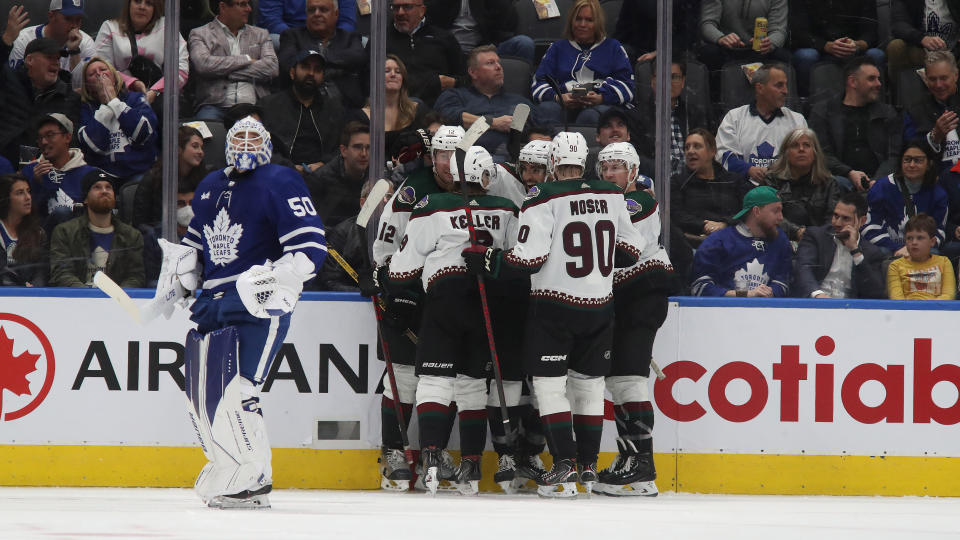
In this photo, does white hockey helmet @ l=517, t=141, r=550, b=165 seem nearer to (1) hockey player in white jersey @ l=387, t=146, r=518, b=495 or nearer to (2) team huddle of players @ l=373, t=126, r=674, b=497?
(2) team huddle of players @ l=373, t=126, r=674, b=497

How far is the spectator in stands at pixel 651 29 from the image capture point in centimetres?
594

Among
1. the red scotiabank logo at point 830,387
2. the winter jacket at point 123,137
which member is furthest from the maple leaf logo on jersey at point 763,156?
the winter jacket at point 123,137

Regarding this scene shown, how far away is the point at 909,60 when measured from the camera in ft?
20.4

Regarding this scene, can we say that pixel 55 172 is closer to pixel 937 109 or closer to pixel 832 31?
pixel 832 31

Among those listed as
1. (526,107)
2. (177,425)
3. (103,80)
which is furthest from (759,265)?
(103,80)

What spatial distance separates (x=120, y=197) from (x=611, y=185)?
7.11 ft

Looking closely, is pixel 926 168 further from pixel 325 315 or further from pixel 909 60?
pixel 325 315

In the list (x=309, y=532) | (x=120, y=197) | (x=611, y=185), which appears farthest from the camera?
(x=120, y=197)

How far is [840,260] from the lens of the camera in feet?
19.2

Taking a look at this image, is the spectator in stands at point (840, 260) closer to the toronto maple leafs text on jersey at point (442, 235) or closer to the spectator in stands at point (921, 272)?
the spectator in stands at point (921, 272)

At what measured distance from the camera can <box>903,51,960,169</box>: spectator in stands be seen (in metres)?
6.16

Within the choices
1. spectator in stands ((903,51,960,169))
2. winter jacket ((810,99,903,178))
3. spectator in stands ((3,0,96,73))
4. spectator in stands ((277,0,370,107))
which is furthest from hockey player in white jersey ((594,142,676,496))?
spectator in stands ((3,0,96,73))

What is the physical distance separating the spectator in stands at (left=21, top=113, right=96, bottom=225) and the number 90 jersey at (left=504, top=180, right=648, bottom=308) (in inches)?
78.7

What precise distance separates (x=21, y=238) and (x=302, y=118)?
1.34m
